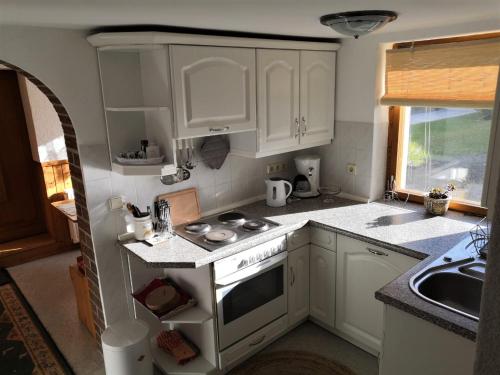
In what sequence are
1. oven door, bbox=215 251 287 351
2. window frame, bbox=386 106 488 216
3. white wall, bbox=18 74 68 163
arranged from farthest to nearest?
white wall, bbox=18 74 68 163 < window frame, bbox=386 106 488 216 < oven door, bbox=215 251 287 351

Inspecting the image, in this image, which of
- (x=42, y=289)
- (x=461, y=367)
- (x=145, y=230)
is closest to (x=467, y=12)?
(x=461, y=367)

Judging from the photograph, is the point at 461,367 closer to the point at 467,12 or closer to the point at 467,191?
the point at 467,191

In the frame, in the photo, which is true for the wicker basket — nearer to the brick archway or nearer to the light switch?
the light switch

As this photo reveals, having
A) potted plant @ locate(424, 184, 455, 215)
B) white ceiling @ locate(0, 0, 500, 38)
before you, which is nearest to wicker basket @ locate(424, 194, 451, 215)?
potted plant @ locate(424, 184, 455, 215)

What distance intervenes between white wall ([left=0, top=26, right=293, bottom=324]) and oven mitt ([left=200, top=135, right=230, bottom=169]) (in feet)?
0.22

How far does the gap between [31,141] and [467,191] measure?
13.5 ft

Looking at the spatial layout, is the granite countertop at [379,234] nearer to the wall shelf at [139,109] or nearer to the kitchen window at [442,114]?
the kitchen window at [442,114]

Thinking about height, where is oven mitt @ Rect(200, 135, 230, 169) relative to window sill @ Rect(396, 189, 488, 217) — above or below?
above

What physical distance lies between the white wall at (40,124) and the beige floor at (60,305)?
1.10m

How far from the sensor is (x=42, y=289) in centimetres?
355

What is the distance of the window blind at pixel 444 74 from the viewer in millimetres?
2246

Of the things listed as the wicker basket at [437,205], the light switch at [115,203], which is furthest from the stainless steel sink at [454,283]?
the light switch at [115,203]

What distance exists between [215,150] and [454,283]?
1.60 metres

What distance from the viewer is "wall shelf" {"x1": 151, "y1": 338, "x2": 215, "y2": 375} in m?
2.33
